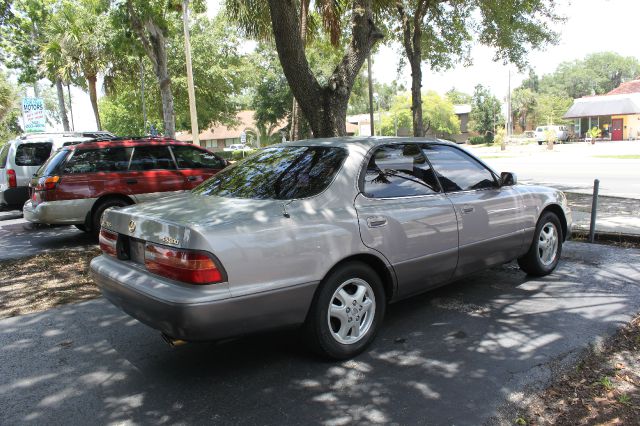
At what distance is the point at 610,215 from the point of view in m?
9.27

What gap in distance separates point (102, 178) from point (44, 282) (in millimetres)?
2582

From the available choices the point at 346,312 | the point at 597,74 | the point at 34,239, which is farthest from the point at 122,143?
the point at 597,74

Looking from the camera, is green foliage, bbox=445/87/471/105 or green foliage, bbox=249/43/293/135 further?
green foliage, bbox=445/87/471/105

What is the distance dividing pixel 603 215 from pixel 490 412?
25.2 feet

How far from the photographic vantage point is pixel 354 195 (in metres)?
3.80


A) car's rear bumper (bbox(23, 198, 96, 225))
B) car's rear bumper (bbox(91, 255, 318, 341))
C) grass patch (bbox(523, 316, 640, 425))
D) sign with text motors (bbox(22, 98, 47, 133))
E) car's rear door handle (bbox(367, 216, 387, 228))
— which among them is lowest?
grass patch (bbox(523, 316, 640, 425))

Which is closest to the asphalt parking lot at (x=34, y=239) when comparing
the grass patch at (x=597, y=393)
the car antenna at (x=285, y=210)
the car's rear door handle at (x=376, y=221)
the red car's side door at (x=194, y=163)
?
the red car's side door at (x=194, y=163)

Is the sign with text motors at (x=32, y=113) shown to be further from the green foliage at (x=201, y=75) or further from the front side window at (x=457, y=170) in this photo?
the front side window at (x=457, y=170)

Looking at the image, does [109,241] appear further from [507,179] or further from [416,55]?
[416,55]

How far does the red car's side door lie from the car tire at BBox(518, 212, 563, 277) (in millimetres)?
5870

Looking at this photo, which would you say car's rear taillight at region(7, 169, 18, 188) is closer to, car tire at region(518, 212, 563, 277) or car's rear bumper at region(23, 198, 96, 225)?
car's rear bumper at region(23, 198, 96, 225)

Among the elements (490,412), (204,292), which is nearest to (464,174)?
(490,412)

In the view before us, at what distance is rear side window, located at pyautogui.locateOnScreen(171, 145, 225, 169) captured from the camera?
9.24 m

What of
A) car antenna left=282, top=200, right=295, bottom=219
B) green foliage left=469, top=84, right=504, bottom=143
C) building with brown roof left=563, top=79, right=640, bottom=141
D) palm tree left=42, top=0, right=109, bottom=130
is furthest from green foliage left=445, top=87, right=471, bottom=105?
car antenna left=282, top=200, right=295, bottom=219
